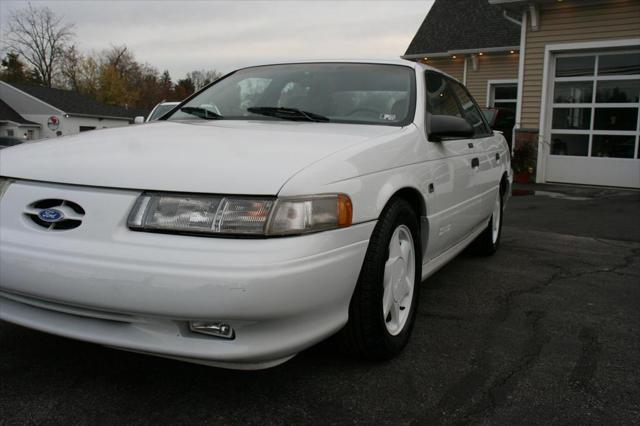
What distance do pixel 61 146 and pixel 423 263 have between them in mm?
1964

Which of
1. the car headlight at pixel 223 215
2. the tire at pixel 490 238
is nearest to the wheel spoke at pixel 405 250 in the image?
the car headlight at pixel 223 215

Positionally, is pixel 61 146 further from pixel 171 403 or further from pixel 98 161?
pixel 171 403

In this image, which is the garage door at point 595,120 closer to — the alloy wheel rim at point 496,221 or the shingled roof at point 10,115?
the alloy wheel rim at point 496,221

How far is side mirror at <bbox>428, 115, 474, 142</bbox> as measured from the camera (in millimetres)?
3258

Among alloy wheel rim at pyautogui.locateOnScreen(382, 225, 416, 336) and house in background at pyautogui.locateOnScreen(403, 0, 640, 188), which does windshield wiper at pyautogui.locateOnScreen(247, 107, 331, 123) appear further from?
house in background at pyautogui.locateOnScreen(403, 0, 640, 188)

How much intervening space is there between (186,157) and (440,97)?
2139 mm

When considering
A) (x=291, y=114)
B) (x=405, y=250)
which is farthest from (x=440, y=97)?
(x=405, y=250)

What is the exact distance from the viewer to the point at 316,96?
139 inches

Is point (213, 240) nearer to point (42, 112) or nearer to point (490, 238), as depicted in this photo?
point (490, 238)

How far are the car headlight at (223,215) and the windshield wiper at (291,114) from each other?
46.0 inches

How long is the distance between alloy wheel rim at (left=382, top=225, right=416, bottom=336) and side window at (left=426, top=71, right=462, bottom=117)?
99 cm

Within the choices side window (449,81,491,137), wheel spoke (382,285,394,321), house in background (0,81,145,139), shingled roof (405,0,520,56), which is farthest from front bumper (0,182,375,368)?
house in background (0,81,145,139)

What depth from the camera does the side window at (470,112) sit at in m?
4.46

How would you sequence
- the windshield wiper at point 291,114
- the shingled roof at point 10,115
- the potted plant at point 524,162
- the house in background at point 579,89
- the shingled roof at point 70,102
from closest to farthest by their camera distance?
the windshield wiper at point 291,114 < the house in background at point 579,89 < the potted plant at point 524,162 < the shingled roof at point 10,115 < the shingled roof at point 70,102
